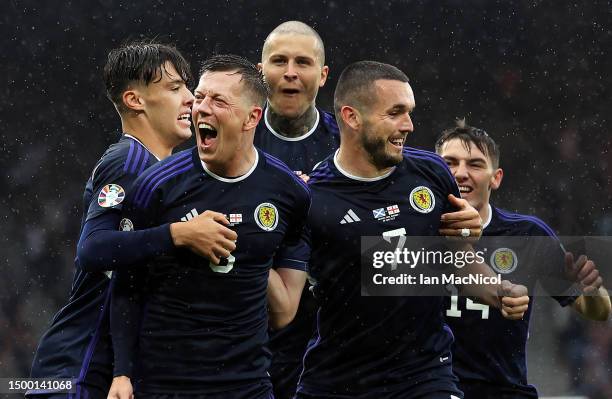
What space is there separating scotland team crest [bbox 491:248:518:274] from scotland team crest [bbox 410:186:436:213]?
1144 millimetres

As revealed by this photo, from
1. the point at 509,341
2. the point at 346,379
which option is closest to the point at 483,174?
the point at 509,341

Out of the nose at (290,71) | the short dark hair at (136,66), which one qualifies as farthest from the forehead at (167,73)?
the nose at (290,71)

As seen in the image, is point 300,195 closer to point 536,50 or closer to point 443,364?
point 443,364

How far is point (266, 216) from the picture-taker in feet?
11.9

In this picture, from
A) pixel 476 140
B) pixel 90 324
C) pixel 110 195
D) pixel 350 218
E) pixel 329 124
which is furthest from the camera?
pixel 476 140

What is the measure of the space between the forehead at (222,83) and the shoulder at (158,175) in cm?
26

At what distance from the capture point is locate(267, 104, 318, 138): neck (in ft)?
16.3

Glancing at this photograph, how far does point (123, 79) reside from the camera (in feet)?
13.5

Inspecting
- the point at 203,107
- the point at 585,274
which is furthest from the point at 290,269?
the point at 585,274

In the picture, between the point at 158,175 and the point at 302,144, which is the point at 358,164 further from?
the point at 158,175

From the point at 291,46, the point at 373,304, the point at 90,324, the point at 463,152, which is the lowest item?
the point at 90,324

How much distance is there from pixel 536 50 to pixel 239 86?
6.94 metres

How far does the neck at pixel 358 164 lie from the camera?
429 cm

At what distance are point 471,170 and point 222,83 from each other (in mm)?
2038
